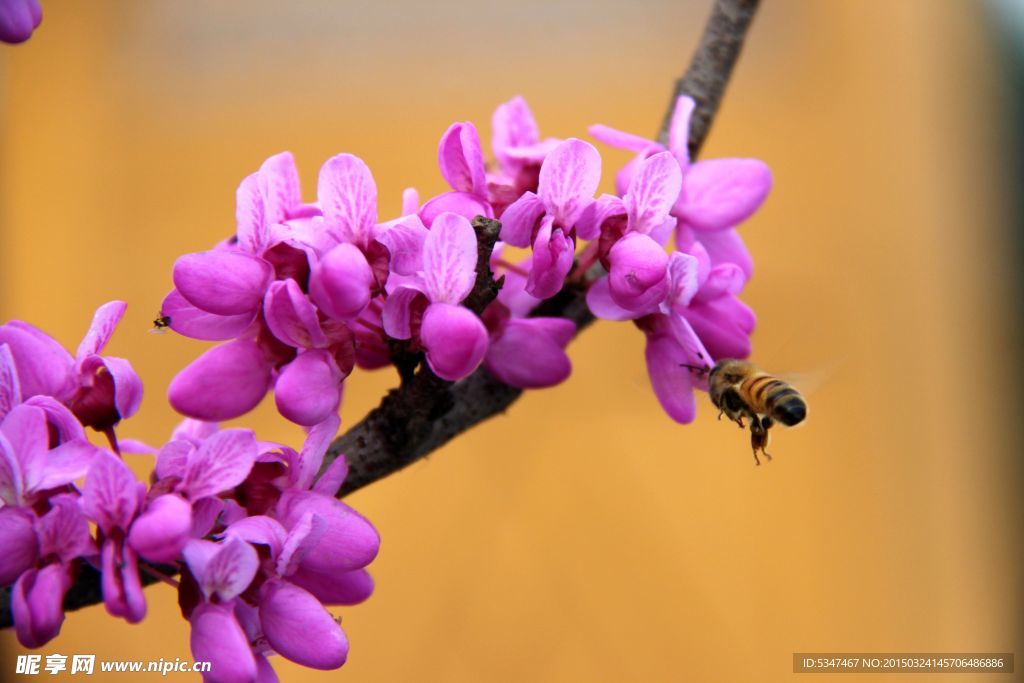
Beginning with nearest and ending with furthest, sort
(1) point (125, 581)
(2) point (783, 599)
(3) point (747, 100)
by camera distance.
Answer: (1) point (125, 581) → (2) point (783, 599) → (3) point (747, 100)

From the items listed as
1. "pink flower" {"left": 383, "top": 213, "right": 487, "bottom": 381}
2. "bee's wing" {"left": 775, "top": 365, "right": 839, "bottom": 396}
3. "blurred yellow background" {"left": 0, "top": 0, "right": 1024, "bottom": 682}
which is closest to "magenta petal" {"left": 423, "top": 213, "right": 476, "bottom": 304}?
"pink flower" {"left": 383, "top": 213, "right": 487, "bottom": 381}

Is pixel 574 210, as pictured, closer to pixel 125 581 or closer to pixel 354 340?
pixel 354 340

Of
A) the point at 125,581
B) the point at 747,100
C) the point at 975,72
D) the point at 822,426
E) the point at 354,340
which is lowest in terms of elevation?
the point at 125,581

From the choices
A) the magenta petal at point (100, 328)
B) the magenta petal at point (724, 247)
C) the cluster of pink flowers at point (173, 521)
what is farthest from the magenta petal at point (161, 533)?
the magenta petal at point (724, 247)

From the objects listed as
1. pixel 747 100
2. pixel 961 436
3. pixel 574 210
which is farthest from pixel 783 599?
pixel 574 210

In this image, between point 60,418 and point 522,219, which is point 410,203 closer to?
point 522,219

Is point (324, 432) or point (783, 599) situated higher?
point (324, 432)

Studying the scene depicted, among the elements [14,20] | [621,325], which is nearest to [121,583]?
[14,20]

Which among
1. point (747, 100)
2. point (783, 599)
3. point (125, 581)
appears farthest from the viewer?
point (747, 100)
